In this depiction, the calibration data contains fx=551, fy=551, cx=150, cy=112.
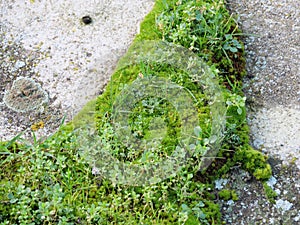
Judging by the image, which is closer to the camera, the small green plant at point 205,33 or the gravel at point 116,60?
the gravel at point 116,60

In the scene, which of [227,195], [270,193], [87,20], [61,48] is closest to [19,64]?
[61,48]

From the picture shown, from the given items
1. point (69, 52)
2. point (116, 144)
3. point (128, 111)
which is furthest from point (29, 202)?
point (69, 52)

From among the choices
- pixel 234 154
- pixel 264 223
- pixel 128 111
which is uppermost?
pixel 128 111

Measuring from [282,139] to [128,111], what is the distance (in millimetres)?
853

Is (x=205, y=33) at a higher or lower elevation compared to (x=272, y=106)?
higher

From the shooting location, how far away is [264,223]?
2.68 meters

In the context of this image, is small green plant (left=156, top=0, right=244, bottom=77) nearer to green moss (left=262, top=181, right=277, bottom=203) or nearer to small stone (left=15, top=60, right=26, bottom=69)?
green moss (left=262, top=181, right=277, bottom=203)

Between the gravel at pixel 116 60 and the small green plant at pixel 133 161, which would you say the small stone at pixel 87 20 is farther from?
the small green plant at pixel 133 161

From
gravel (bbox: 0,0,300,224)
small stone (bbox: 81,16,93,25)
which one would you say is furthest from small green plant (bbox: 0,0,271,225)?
small stone (bbox: 81,16,93,25)

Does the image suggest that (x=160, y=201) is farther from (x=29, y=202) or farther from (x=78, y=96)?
(x=78, y=96)

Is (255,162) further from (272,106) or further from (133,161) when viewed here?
(133,161)

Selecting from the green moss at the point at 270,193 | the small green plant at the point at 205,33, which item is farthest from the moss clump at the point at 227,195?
the small green plant at the point at 205,33

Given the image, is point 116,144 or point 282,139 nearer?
point 116,144

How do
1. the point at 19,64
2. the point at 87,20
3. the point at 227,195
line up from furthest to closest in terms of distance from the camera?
the point at 87,20, the point at 19,64, the point at 227,195
